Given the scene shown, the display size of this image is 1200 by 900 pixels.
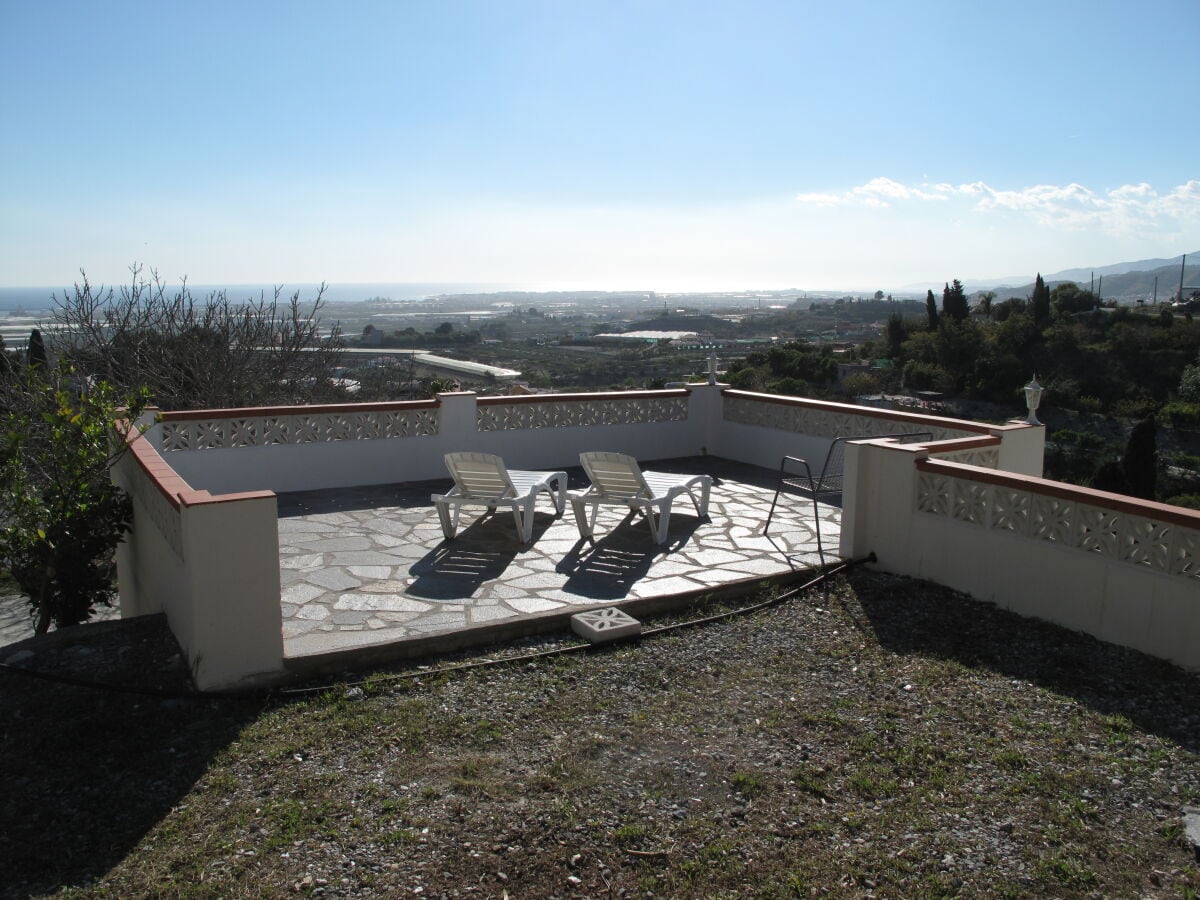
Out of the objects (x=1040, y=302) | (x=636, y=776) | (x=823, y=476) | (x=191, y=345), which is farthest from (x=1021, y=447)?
(x=1040, y=302)

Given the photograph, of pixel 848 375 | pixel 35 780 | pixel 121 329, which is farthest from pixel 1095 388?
pixel 35 780

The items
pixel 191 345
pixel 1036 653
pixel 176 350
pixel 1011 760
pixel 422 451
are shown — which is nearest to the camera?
pixel 1011 760

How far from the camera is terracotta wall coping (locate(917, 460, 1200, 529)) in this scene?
16.0 feet

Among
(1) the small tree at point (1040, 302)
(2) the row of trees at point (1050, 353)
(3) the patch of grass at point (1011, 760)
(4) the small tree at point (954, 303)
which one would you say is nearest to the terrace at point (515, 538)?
(3) the patch of grass at point (1011, 760)

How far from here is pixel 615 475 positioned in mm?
7457

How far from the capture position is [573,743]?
4.02 metres

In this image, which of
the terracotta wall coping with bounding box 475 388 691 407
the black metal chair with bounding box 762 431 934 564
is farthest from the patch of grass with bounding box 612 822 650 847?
the terracotta wall coping with bounding box 475 388 691 407

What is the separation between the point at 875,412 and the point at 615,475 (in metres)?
3.29

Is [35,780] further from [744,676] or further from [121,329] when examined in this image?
[121,329]

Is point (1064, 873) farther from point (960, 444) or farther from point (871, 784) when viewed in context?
point (960, 444)

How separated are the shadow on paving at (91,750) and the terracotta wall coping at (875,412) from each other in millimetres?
6611

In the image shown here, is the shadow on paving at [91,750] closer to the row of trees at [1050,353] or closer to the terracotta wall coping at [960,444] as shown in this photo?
the terracotta wall coping at [960,444]

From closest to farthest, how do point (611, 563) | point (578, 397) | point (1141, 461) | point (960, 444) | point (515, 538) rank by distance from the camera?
point (611, 563), point (960, 444), point (515, 538), point (578, 397), point (1141, 461)

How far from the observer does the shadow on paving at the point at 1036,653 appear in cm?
441
